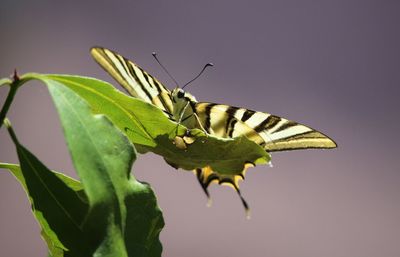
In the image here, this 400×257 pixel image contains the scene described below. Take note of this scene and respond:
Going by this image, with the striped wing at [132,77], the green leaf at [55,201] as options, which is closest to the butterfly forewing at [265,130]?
the striped wing at [132,77]

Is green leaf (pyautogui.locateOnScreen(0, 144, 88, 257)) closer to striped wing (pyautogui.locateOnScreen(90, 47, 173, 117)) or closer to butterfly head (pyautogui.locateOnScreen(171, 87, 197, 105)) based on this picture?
striped wing (pyautogui.locateOnScreen(90, 47, 173, 117))

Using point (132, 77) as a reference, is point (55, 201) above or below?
below

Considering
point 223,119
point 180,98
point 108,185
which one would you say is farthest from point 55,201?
point 180,98

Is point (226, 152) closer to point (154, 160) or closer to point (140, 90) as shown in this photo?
point (140, 90)

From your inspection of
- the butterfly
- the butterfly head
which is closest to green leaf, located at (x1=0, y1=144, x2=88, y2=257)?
the butterfly

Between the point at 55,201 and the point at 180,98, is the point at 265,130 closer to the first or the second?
the point at 180,98

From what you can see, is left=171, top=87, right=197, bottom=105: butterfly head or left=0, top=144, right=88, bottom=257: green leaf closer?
left=0, top=144, right=88, bottom=257: green leaf
